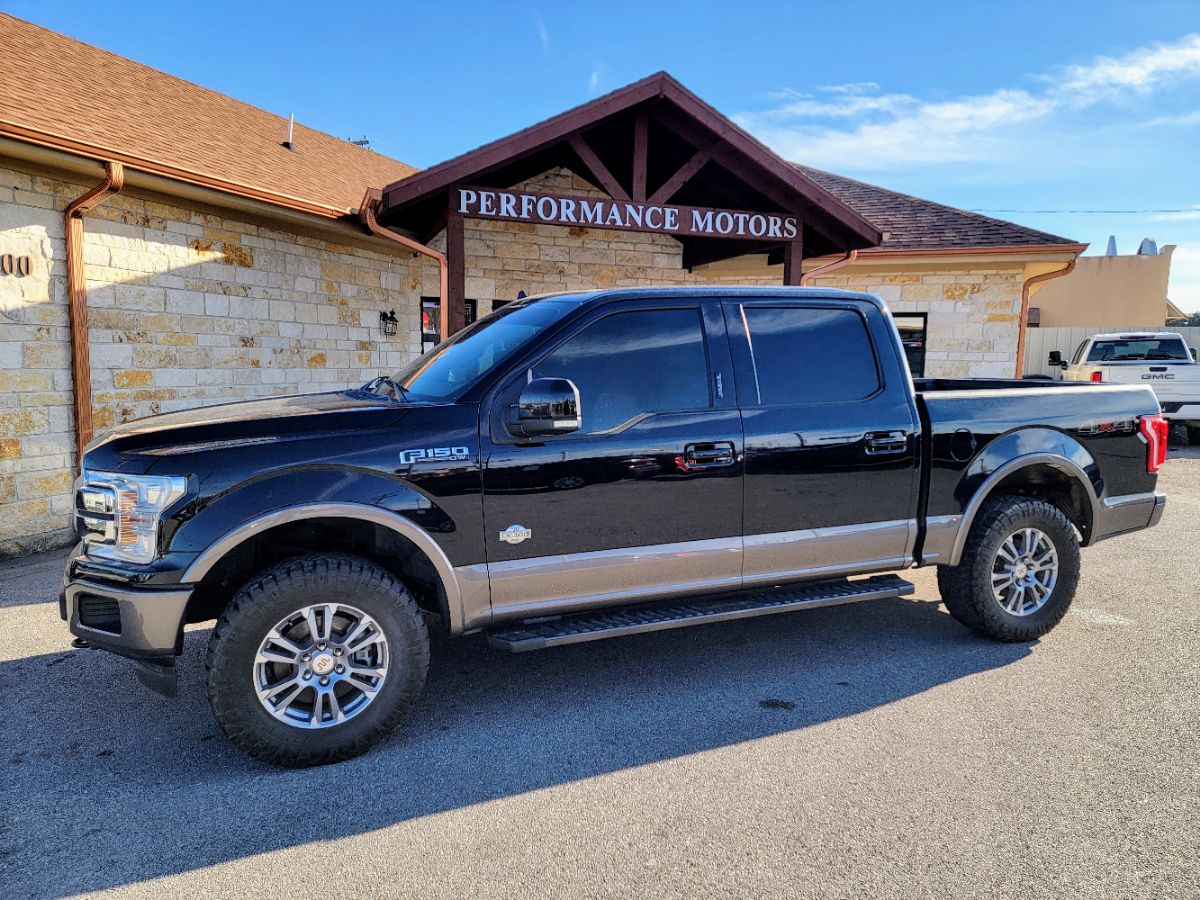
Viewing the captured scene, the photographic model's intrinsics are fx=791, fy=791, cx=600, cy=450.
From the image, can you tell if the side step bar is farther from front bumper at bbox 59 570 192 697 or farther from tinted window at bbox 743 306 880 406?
front bumper at bbox 59 570 192 697

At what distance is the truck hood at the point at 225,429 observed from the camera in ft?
10.5

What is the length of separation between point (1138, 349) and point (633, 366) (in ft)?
51.2

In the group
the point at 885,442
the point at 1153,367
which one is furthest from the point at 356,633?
the point at 1153,367

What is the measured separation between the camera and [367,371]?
36.3ft

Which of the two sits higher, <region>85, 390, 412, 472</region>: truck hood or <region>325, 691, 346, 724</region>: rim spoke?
<region>85, 390, 412, 472</region>: truck hood

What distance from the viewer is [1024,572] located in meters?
4.68

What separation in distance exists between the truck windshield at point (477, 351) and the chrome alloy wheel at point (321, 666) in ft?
3.64

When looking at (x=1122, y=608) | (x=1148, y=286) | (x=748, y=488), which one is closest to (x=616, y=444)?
(x=748, y=488)

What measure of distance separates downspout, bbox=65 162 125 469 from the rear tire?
23.3 feet

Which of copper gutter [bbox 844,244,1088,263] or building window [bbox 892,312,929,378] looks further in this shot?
building window [bbox 892,312,929,378]

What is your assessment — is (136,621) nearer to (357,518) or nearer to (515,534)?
(357,518)

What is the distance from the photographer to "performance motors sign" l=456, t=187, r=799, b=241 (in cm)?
847

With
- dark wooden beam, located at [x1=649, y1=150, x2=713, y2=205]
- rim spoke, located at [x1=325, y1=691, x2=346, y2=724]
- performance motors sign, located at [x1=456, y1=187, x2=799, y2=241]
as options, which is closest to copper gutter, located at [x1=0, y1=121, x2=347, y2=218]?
performance motors sign, located at [x1=456, y1=187, x2=799, y2=241]

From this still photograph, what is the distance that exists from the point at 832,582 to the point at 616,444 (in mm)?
1703
